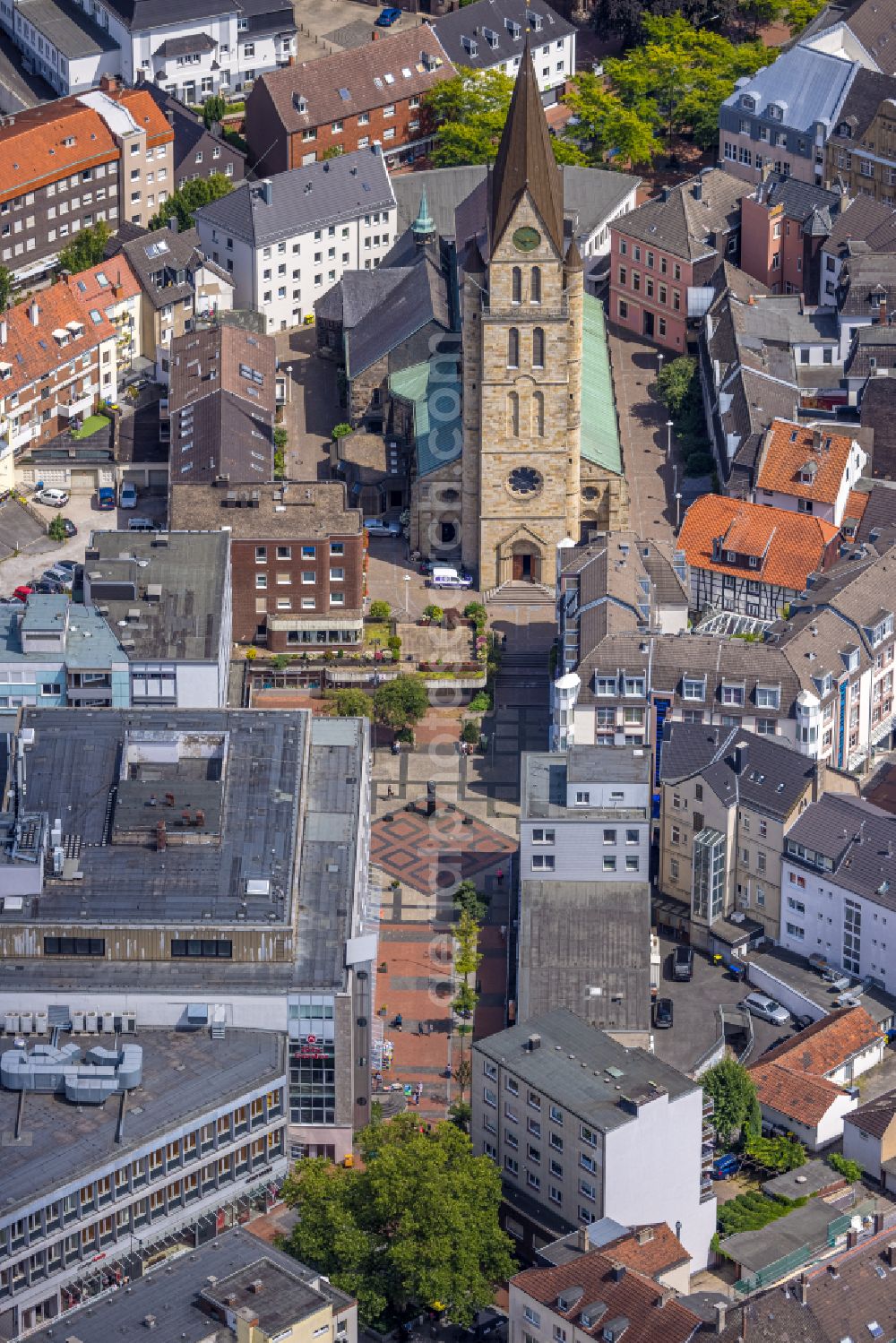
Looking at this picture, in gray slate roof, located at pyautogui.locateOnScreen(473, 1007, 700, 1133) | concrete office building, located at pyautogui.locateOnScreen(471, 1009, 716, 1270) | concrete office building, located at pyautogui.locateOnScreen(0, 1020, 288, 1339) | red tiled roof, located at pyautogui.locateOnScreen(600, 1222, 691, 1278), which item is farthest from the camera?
gray slate roof, located at pyautogui.locateOnScreen(473, 1007, 700, 1133)

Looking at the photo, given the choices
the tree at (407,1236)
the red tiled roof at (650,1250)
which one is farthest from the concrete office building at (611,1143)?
the tree at (407,1236)

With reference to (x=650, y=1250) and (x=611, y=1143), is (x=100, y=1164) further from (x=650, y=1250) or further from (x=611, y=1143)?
(x=650, y=1250)

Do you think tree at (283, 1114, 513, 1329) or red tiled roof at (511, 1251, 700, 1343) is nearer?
red tiled roof at (511, 1251, 700, 1343)

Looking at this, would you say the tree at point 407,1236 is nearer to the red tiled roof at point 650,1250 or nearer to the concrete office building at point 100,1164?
the concrete office building at point 100,1164

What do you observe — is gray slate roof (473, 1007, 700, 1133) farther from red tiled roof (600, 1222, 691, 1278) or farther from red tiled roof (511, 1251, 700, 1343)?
red tiled roof (511, 1251, 700, 1343)

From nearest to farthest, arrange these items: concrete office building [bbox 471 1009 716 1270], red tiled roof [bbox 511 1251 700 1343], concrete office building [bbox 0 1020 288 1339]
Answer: red tiled roof [bbox 511 1251 700 1343], concrete office building [bbox 0 1020 288 1339], concrete office building [bbox 471 1009 716 1270]

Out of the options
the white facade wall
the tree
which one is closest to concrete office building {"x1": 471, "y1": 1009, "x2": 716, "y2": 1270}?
the white facade wall

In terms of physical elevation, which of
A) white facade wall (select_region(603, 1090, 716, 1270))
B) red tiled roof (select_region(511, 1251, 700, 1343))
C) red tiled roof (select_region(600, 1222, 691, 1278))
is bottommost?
red tiled roof (select_region(511, 1251, 700, 1343))
